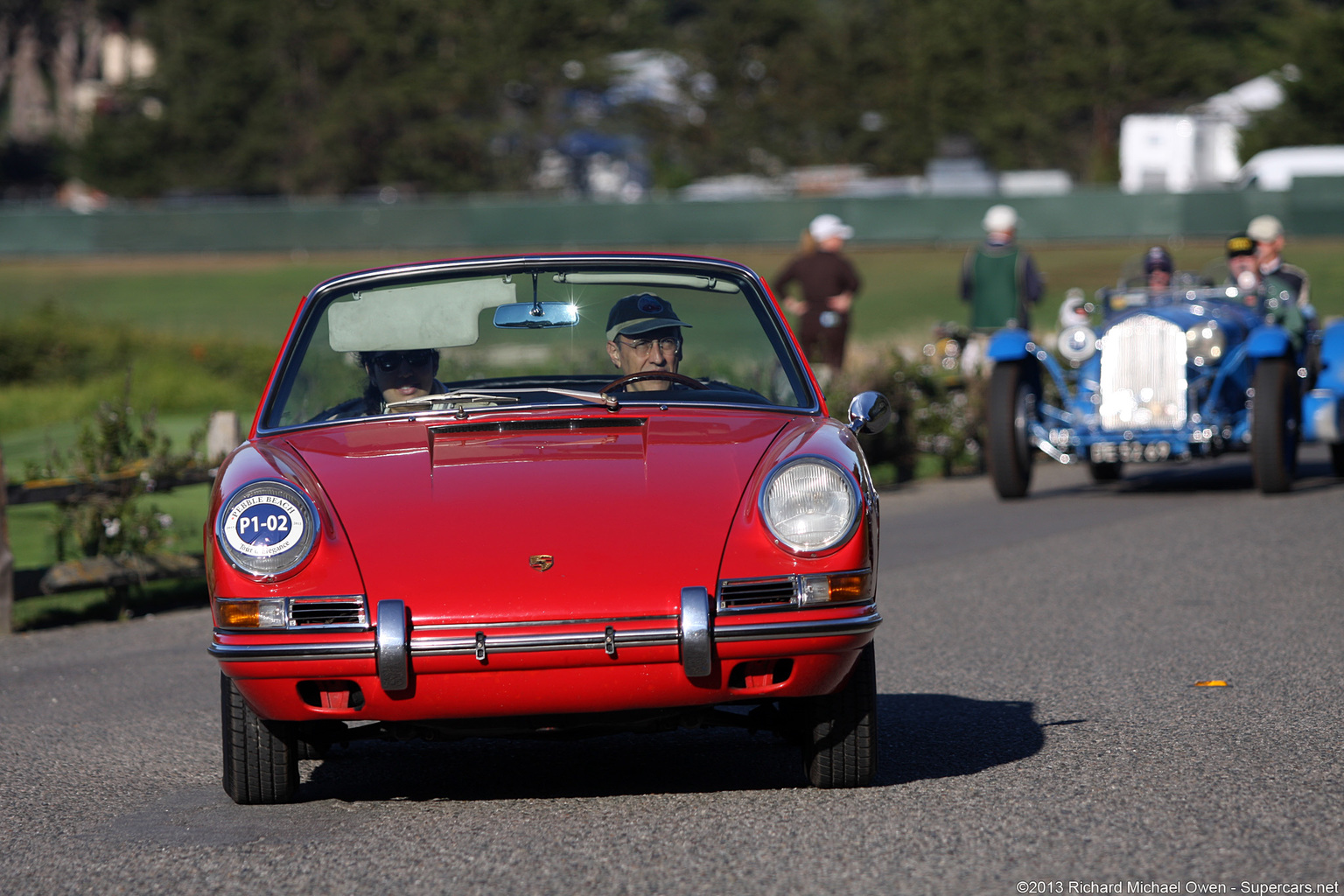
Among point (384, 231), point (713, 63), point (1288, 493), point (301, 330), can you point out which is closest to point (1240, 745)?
point (301, 330)

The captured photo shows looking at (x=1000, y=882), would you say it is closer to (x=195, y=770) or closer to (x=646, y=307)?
→ (x=646, y=307)

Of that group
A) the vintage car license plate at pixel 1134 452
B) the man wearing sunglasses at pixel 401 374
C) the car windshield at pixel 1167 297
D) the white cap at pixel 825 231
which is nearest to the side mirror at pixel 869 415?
the man wearing sunglasses at pixel 401 374

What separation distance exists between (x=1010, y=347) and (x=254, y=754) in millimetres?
8509

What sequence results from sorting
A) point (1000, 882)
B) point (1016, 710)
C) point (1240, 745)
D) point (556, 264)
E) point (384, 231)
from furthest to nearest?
point (384, 231), point (1016, 710), point (556, 264), point (1240, 745), point (1000, 882)

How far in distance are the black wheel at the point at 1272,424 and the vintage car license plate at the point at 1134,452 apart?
59cm

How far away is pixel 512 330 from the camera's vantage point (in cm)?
547

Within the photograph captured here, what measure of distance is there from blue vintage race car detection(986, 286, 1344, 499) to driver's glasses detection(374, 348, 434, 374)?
23.7 ft

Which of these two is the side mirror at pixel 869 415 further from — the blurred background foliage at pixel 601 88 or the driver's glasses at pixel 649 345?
the blurred background foliage at pixel 601 88

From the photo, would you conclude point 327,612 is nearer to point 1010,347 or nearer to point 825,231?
point 1010,347

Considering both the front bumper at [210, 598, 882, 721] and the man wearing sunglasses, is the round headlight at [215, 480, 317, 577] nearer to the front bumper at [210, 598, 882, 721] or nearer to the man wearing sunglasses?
the front bumper at [210, 598, 882, 721]

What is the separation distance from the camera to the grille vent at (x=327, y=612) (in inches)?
166

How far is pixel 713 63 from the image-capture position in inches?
3061

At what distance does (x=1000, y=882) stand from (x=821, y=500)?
43.0 inches

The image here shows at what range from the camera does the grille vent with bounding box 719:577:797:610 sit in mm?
4238
